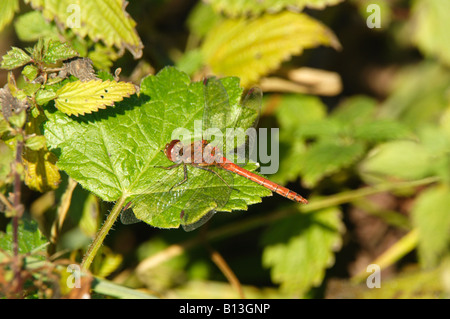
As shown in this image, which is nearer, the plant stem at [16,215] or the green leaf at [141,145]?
the plant stem at [16,215]

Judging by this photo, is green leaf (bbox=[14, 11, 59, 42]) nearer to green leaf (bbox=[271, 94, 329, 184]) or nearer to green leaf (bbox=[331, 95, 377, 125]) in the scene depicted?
green leaf (bbox=[271, 94, 329, 184])

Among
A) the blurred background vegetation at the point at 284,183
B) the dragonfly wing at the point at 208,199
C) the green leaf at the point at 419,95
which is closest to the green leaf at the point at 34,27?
the blurred background vegetation at the point at 284,183

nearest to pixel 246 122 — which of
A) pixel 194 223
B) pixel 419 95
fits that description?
pixel 194 223

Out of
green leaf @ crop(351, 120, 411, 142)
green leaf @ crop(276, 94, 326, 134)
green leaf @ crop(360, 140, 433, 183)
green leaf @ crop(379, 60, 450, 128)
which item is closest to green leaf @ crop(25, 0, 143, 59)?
green leaf @ crop(276, 94, 326, 134)

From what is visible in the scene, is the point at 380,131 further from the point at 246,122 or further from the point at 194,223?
the point at 194,223

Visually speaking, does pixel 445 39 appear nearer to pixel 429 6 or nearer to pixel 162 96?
pixel 429 6

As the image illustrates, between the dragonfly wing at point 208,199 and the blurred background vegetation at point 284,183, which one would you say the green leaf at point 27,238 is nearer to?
the blurred background vegetation at point 284,183
